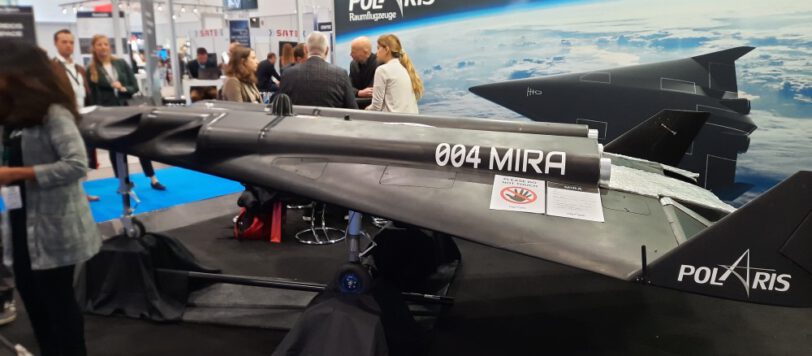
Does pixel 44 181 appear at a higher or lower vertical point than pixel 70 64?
lower

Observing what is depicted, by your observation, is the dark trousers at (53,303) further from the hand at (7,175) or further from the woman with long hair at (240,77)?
the woman with long hair at (240,77)

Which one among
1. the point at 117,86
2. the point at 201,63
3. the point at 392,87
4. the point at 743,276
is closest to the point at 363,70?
the point at 392,87

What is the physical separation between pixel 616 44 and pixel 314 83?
3252 millimetres

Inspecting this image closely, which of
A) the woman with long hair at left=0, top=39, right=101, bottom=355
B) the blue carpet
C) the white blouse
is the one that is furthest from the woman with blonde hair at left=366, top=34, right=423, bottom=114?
the blue carpet

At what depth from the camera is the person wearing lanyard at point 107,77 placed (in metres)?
5.43

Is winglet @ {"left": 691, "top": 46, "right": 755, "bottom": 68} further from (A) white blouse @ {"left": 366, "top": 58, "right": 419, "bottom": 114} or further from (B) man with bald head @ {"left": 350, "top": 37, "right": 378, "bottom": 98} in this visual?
(B) man with bald head @ {"left": 350, "top": 37, "right": 378, "bottom": 98}

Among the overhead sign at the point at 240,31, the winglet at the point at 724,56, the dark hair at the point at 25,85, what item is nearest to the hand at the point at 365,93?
the winglet at the point at 724,56

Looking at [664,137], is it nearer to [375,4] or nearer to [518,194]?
[518,194]

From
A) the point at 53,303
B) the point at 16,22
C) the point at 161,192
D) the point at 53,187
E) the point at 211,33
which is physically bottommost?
the point at 161,192

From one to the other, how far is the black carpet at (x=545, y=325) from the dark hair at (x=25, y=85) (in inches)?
58.1

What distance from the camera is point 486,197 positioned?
2312mm

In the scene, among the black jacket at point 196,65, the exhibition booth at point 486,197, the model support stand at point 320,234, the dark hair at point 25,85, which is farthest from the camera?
the black jacket at point 196,65

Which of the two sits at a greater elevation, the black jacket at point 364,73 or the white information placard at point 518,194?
the black jacket at point 364,73

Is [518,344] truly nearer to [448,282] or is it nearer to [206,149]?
[448,282]
